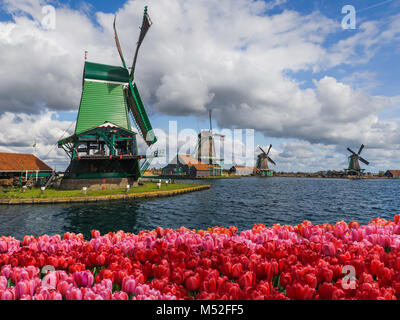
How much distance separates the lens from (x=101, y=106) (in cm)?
3609

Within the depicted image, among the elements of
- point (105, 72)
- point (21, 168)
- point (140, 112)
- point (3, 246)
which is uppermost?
point (105, 72)

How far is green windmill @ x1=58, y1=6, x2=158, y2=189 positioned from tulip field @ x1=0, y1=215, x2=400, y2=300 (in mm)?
29758

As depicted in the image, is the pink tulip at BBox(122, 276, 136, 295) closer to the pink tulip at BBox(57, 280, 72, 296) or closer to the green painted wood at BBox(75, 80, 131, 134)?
the pink tulip at BBox(57, 280, 72, 296)

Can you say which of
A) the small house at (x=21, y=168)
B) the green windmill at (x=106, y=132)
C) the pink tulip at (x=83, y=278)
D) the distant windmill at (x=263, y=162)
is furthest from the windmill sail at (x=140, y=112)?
the distant windmill at (x=263, y=162)

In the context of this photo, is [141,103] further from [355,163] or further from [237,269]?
[355,163]

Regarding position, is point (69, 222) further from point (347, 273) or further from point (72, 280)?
point (347, 273)

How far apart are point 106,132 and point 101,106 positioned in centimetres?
465

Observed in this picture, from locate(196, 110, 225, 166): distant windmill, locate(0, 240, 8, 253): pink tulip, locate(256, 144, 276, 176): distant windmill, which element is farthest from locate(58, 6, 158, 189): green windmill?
locate(256, 144, 276, 176): distant windmill

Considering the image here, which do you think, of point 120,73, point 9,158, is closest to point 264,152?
point 120,73

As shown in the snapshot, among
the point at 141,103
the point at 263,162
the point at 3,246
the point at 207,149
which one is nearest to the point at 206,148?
the point at 207,149

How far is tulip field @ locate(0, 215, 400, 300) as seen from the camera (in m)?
2.58

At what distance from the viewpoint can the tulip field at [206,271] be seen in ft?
8.46

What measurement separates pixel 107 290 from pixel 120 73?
40.7 m
